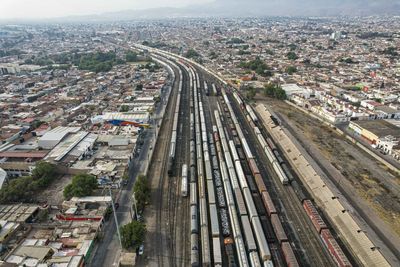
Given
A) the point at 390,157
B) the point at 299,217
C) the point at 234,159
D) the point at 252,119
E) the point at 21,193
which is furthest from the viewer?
the point at 252,119

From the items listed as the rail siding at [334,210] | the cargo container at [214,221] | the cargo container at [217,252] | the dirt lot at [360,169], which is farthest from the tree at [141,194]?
the dirt lot at [360,169]

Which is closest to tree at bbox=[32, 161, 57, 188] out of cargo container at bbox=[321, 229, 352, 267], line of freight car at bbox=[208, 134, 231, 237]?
line of freight car at bbox=[208, 134, 231, 237]

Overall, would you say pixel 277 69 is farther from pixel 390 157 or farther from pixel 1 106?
pixel 1 106

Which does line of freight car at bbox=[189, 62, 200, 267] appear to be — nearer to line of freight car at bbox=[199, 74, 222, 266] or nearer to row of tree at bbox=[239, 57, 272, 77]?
line of freight car at bbox=[199, 74, 222, 266]

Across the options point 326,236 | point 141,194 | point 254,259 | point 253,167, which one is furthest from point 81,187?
point 326,236

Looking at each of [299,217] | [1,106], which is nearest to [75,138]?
[1,106]
